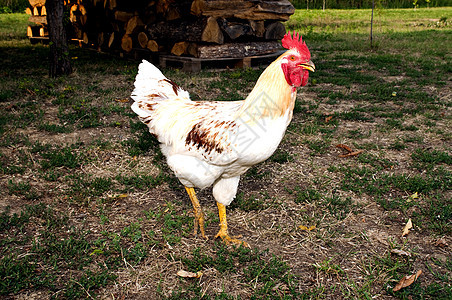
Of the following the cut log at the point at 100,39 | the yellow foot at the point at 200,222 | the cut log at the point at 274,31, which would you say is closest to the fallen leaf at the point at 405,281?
the yellow foot at the point at 200,222

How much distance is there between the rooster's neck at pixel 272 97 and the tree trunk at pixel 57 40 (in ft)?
20.0

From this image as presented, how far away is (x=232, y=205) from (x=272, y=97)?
4.81 ft

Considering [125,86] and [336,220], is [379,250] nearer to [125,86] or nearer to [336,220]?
[336,220]

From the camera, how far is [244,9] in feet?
27.0

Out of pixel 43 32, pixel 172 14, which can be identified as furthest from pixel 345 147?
pixel 43 32

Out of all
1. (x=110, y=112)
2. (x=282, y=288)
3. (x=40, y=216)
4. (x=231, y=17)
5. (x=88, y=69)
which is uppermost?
(x=231, y=17)

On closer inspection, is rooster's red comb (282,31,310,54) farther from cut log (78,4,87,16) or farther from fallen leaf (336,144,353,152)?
cut log (78,4,87,16)

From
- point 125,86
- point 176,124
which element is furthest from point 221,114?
point 125,86

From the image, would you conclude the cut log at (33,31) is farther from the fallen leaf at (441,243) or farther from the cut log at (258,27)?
the fallen leaf at (441,243)

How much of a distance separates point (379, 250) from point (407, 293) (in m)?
0.54

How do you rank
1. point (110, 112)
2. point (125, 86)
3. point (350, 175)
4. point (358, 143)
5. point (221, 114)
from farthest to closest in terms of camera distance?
point (125, 86)
point (110, 112)
point (358, 143)
point (350, 175)
point (221, 114)

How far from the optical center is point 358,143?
506cm

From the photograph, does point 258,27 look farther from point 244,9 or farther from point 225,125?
point 225,125

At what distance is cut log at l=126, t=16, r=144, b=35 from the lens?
9.38 meters
